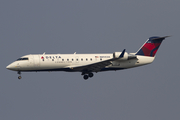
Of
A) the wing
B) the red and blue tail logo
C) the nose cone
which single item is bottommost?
the wing

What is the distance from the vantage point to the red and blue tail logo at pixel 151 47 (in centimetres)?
4309

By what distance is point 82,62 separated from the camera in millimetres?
40750

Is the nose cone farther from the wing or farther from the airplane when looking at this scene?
the wing

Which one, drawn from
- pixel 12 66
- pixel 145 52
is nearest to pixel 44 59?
pixel 12 66

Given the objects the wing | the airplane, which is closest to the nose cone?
the airplane

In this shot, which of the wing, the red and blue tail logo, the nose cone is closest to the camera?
the wing

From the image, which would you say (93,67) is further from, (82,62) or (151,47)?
(151,47)

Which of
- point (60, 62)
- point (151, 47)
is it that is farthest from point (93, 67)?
point (151, 47)

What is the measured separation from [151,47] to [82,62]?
10759 mm

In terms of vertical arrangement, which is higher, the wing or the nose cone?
the nose cone

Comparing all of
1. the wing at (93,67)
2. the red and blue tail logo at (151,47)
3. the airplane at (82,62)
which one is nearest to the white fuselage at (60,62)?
the airplane at (82,62)

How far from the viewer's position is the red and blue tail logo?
141 feet

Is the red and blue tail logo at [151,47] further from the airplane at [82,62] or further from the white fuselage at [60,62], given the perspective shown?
the white fuselage at [60,62]

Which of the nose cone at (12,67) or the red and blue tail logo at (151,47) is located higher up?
the red and blue tail logo at (151,47)
